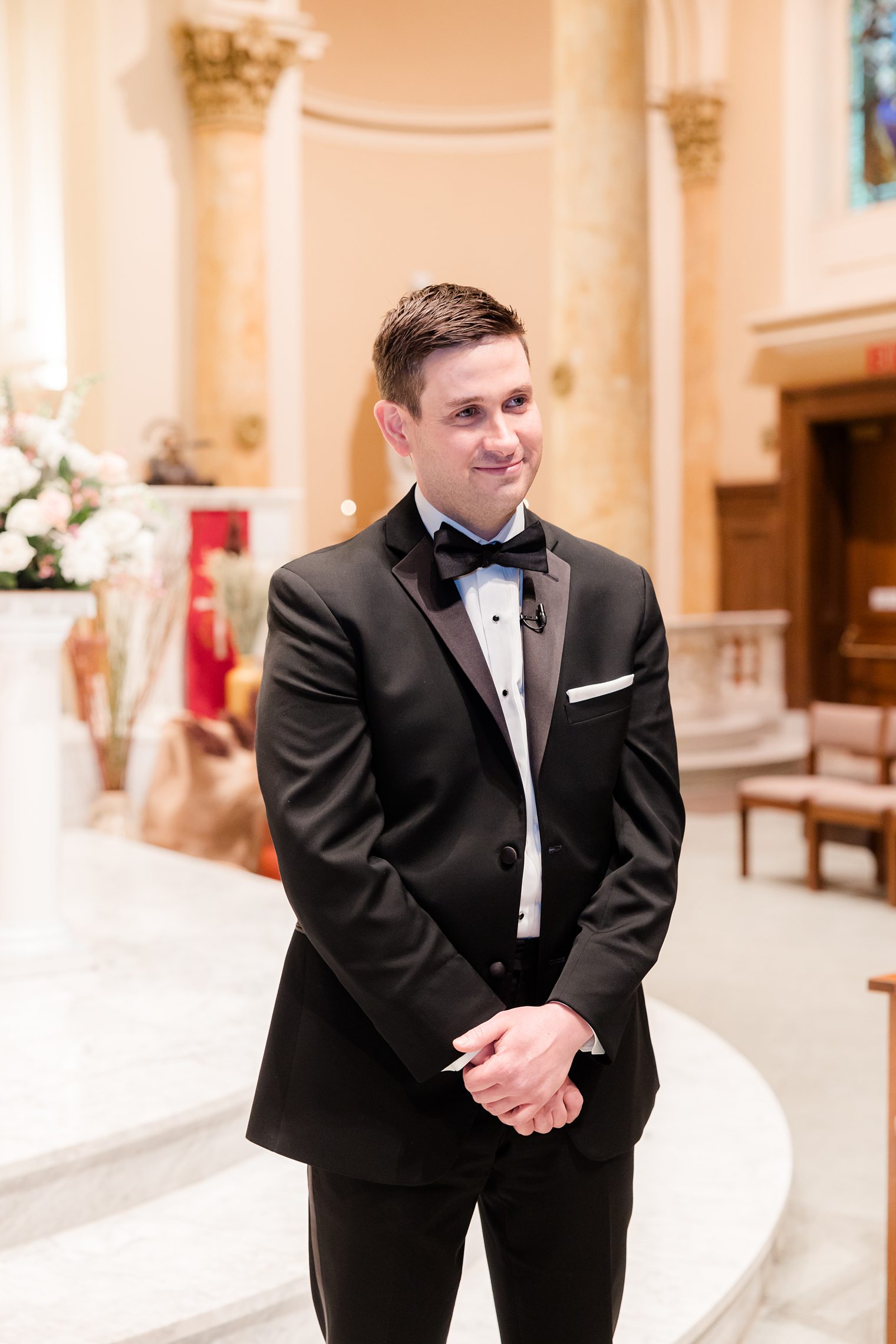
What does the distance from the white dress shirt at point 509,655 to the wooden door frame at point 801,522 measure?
11.0 m

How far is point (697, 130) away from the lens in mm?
12805

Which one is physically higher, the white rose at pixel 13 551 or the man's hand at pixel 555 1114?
the white rose at pixel 13 551

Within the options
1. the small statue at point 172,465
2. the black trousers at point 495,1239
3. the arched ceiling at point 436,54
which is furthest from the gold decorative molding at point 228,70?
the black trousers at point 495,1239

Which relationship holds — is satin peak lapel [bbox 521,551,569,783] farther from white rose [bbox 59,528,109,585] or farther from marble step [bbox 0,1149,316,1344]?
white rose [bbox 59,528,109,585]

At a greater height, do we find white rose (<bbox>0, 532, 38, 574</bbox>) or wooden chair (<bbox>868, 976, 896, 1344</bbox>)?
white rose (<bbox>0, 532, 38, 574</bbox>)

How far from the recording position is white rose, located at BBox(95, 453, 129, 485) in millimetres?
4305

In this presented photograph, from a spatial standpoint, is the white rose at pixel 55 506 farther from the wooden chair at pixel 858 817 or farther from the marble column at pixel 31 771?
the wooden chair at pixel 858 817

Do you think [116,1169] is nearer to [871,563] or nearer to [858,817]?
[858,817]

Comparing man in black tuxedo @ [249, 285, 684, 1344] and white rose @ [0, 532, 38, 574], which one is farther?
white rose @ [0, 532, 38, 574]

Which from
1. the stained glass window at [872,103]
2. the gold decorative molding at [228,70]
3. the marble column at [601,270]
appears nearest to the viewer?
the marble column at [601,270]

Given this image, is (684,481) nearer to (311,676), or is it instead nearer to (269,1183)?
(269,1183)

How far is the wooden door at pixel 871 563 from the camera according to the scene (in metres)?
12.1

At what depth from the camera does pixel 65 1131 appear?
3.00 metres

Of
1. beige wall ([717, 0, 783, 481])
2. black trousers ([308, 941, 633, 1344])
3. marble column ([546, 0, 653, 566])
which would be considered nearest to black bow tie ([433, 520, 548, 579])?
black trousers ([308, 941, 633, 1344])
